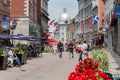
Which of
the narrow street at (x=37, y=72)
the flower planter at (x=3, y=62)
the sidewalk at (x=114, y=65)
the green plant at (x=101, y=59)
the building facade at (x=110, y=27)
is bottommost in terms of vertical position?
the narrow street at (x=37, y=72)

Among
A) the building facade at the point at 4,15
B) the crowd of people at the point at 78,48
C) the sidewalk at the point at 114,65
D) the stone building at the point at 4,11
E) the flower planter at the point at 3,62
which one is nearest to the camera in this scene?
the sidewalk at the point at 114,65

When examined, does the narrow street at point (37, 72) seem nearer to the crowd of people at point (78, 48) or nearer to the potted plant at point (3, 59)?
the potted plant at point (3, 59)

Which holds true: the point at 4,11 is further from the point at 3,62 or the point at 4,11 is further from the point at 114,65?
the point at 3,62

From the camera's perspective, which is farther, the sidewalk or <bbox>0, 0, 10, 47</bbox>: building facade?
<bbox>0, 0, 10, 47</bbox>: building facade

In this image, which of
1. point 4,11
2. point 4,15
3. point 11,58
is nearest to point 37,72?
point 11,58

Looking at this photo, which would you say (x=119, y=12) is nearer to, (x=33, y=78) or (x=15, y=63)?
(x=33, y=78)

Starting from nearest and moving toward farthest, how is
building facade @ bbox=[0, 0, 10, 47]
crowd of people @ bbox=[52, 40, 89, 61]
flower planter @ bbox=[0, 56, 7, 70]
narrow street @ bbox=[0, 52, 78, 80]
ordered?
narrow street @ bbox=[0, 52, 78, 80] → flower planter @ bbox=[0, 56, 7, 70] → crowd of people @ bbox=[52, 40, 89, 61] → building facade @ bbox=[0, 0, 10, 47]

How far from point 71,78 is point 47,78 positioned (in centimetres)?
1118

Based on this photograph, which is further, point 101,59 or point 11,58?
point 11,58

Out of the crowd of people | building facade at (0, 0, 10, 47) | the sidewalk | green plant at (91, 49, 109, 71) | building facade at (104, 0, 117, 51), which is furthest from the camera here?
building facade at (104, 0, 117, 51)

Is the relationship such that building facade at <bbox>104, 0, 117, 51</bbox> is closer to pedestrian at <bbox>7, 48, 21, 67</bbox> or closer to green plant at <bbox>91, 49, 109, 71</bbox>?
pedestrian at <bbox>7, 48, 21, 67</bbox>

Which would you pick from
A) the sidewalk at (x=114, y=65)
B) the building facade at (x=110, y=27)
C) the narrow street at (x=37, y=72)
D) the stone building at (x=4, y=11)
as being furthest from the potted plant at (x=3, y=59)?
the building facade at (x=110, y=27)

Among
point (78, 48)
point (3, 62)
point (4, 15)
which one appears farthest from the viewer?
point (4, 15)

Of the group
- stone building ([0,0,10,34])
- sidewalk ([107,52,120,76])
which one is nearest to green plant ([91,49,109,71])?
sidewalk ([107,52,120,76])
